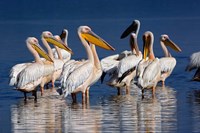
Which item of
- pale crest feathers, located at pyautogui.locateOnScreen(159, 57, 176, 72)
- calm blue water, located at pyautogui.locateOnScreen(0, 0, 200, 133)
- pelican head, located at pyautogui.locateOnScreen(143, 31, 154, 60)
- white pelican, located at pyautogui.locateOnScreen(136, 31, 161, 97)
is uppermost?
pelican head, located at pyautogui.locateOnScreen(143, 31, 154, 60)

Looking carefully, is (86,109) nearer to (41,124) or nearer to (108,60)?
(41,124)

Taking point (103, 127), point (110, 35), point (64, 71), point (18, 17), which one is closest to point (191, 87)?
point (64, 71)

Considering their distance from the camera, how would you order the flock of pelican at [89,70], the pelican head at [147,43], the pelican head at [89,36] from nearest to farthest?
the flock of pelican at [89,70] → the pelican head at [89,36] → the pelican head at [147,43]

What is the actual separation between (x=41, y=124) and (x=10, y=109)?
165 cm

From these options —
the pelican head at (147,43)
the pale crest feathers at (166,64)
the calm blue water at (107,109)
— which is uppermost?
the pelican head at (147,43)

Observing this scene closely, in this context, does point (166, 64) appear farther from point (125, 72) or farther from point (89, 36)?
point (89, 36)

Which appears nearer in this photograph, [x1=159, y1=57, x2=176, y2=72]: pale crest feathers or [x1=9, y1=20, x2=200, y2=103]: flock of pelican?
[x1=9, y1=20, x2=200, y2=103]: flock of pelican

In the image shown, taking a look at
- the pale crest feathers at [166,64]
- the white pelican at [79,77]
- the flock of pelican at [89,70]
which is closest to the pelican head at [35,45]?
the flock of pelican at [89,70]

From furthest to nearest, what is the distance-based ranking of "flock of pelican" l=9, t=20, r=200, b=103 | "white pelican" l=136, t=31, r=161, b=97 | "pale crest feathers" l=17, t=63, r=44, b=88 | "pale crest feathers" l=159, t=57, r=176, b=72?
"pale crest feathers" l=159, t=57, r=176, b=72, "pale crest feathers" l=17, t=63, r=44, b=88, "white pelican" l=136, t=31, r=161, b=97, "flock of pelican" l=9, t=20, r=200, b=103

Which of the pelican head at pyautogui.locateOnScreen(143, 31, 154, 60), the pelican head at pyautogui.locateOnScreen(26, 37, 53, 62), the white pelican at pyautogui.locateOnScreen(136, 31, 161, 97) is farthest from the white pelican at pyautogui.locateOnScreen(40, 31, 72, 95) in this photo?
the white pelican at pyautogui.locateOnScreen(136, 31, 161, 97)

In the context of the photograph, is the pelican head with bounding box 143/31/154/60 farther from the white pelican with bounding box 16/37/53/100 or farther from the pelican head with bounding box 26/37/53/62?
the white pelican with bounding box 16/37/53/100

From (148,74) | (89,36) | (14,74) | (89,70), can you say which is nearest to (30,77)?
(14,74)

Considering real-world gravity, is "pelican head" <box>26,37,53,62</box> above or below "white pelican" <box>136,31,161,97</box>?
above

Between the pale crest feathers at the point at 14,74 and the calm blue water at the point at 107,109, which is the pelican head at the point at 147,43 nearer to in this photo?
the calm blue water at the point at 107,109
